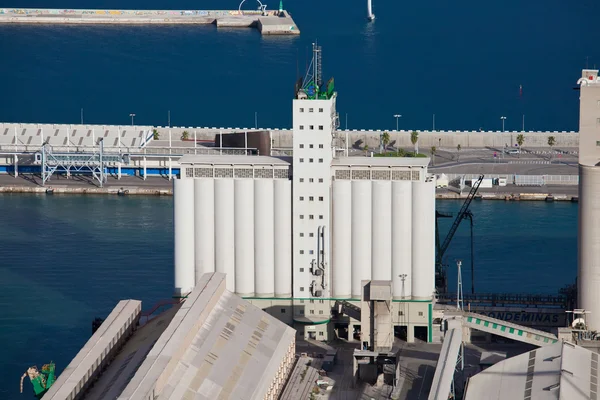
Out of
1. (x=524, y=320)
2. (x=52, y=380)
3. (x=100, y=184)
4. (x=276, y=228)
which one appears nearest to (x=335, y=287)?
(x=276, y=228)

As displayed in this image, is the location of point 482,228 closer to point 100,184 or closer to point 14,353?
point 100,184

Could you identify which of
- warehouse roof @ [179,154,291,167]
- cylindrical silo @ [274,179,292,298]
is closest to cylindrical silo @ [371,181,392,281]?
cylindrical silo @ [274,179,292,298]

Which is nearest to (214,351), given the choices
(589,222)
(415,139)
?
(589,222)

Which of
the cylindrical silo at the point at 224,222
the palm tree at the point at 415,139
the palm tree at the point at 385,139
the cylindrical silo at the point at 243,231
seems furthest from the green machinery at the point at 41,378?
the palm tree at the point at 415,139

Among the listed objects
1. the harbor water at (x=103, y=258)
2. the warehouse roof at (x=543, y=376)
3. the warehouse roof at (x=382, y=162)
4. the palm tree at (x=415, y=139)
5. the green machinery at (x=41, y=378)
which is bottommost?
the green machinery at (x=41, y=378)

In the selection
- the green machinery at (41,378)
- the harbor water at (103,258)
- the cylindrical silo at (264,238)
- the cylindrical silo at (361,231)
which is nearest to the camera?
the green machinery at (41,378)

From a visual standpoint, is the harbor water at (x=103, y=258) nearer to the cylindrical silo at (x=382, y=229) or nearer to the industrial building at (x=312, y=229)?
the industrial building at (x=312, y=229)

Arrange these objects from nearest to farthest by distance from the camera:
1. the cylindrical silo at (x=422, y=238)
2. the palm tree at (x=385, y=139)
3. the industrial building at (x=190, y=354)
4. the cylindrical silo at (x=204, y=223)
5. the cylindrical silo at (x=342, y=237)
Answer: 1. the industrial building at (x=190, y=354)
2. the cylindrical silo at (x=422, y=238)
3. the cylindrical silo at (x=342, y=237)
4. the cylindrical silo at (x=204, y=223)
5. the palm tree at (x=385, y=139)
